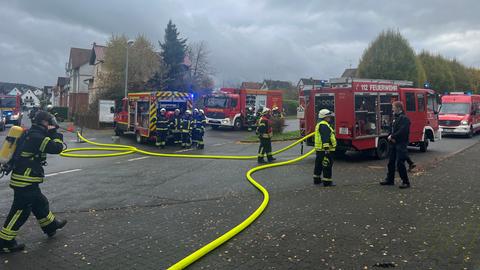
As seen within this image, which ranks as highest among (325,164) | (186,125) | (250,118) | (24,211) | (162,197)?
(250,118)

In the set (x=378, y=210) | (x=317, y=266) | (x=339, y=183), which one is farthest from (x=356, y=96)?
(x=317, y=266)

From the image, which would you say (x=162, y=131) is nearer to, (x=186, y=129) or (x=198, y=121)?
(x=186, y=129)

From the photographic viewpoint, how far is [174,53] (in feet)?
134

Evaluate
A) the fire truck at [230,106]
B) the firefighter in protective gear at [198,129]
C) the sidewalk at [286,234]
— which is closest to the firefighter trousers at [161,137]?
the firefighter in protective gear at [198,129]

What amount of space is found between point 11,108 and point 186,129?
18968 mm

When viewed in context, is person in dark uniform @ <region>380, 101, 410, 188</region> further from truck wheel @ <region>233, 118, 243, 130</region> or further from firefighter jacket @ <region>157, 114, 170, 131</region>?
truck wheel @ <region>233, 118, 243, 130</region>

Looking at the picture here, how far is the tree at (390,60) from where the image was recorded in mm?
42375

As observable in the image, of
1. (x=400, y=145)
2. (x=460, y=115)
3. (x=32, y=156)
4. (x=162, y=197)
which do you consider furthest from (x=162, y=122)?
(x=460, y=115)

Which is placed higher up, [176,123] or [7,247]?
[176,123]

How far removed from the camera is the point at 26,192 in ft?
17.1

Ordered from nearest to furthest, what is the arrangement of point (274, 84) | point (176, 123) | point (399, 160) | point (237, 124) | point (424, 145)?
point (399, 160), point (424, 145), point (176, 123), point (237, 124), point (274, 84)

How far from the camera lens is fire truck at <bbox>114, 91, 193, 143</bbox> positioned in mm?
17828

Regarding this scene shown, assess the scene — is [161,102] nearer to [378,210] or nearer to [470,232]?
[378,210]

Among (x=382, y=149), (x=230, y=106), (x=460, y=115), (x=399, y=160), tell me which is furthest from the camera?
(x=230, y=106)
